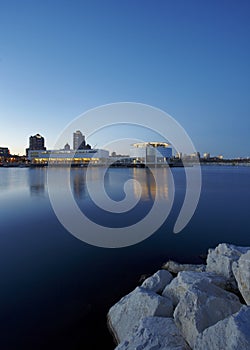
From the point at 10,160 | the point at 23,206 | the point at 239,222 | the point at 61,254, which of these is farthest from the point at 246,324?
the point at 10,160

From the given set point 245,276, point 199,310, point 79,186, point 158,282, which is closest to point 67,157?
point 79,186

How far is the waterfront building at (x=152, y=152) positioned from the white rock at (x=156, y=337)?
82.8 metres

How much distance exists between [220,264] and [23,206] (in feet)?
37.0

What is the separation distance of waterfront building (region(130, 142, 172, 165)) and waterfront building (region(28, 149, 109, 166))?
16234 millimetres

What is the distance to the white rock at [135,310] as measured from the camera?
9.80 ft

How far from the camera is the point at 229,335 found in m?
1.99

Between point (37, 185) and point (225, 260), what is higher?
point (225, 260)

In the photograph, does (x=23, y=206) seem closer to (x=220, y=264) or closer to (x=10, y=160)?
(x=220, y=264)

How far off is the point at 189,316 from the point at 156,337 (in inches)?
17.0

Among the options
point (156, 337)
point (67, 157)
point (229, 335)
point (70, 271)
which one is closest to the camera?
point (229, 335)

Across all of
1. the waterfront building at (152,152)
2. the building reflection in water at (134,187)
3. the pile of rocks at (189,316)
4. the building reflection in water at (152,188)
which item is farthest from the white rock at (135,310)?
the waterfront building at (152,152)

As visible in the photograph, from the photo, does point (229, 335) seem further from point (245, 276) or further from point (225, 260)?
point (225, 260)

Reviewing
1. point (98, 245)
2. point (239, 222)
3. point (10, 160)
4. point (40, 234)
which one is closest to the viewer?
point (98, 245)

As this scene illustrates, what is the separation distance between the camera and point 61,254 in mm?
6105
